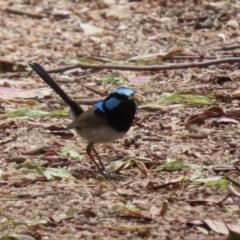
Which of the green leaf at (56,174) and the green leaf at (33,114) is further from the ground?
the green leaf at (56,174)

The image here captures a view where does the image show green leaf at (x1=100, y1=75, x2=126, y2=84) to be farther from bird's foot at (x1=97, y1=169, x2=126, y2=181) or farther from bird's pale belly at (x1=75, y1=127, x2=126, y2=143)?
bird's foot at (x1=97, y1=169, x2=126, y2=181)

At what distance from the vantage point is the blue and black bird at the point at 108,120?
5066 millimetres

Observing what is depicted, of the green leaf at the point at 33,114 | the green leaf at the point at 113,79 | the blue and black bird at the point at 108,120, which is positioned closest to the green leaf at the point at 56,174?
the blue and black bird at the point at 108,120

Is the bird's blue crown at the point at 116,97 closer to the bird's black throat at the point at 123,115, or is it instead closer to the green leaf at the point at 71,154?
the bird's black throat at the point at 123,115

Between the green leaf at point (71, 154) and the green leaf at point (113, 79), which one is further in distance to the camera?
the green leaf at point (113, 79)

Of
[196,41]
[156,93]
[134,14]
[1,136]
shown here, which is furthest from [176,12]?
[1,136]

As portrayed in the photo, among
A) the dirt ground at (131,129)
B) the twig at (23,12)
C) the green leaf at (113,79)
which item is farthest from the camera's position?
the twig at (23,12)

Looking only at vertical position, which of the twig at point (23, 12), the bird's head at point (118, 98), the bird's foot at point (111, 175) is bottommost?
the twig at point (23, 12)

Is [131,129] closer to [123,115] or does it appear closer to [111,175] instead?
[123,115]

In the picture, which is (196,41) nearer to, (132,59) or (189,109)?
(132,59)

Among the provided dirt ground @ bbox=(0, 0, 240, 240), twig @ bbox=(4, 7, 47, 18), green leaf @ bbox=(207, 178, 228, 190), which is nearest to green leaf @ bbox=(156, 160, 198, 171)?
dirt ground @ bbox=(0, 0, 240, 240)

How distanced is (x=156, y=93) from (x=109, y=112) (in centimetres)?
178

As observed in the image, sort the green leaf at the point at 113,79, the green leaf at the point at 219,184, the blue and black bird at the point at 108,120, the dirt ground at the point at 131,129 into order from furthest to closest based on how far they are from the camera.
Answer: the green leaf at the point at 113,79 → the blue and black bird at the point at 108,120 → the green leaf at the point at 219,184 → the dirt ground at the point at 131,129

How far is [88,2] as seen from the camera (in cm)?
1028
